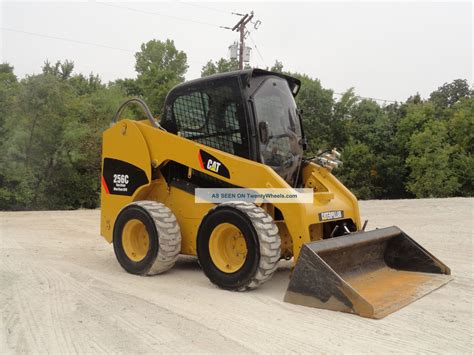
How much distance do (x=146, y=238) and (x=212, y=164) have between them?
1.43 m

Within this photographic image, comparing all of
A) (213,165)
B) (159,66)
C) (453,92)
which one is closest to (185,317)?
(213,165)

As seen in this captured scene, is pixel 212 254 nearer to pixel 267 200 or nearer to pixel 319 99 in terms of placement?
pixel 267 200

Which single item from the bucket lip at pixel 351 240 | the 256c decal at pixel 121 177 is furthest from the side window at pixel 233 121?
the bucket lip at pixel 351 240

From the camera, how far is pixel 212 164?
18.7 ft

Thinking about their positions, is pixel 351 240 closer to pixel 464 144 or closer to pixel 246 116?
pixel 246 116

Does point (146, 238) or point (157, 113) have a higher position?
point (157, 113)

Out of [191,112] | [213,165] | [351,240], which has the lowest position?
[351,240]

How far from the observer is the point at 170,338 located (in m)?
3.67

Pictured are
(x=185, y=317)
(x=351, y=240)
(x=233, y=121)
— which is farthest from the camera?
(x=233, y=121)

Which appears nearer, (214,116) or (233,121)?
(233,121)

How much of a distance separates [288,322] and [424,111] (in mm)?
34674

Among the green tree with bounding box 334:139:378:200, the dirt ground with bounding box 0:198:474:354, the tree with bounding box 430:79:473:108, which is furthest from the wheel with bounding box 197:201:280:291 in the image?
the tree with bounding box 430:79:473:108

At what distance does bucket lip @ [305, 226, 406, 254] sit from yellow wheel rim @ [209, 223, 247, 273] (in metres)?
0.88

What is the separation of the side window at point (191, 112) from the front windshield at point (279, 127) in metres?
0.79
